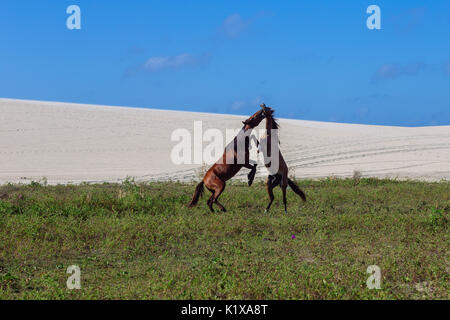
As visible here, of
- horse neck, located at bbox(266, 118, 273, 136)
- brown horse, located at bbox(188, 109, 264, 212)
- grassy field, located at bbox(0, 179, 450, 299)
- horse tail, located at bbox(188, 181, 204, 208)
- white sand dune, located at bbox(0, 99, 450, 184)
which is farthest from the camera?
white sand dune, located at bbox(0, 99, 450, 184)

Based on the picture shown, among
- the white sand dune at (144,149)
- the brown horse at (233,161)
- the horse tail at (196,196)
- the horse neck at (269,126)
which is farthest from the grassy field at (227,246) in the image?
the white sand dune at (144,149)

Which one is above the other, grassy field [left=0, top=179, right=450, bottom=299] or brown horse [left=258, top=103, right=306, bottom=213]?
brown horse [left=258, top=103, right=306, bottom=213]

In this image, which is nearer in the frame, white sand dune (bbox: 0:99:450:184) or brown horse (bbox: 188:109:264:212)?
brown horse (bbox: 188:109:264:212)

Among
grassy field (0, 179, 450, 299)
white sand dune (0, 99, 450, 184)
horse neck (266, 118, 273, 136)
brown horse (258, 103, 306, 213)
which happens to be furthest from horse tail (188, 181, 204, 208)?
white sand dune (0, 99, 450, 184)

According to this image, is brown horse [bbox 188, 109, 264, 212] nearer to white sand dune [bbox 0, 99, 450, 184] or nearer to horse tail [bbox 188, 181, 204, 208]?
horse tail [bbox 188, 181, 204, 208]

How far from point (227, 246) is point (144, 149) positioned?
1868cm

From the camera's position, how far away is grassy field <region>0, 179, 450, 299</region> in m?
5.60

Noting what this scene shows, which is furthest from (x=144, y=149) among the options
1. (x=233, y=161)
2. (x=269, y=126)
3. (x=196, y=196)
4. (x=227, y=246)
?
(x=227, y=246)

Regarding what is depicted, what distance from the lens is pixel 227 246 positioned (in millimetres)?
7727

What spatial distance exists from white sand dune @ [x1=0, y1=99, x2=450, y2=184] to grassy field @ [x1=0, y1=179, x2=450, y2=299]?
461 centimetres

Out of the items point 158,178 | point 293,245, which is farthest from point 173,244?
point 158,178

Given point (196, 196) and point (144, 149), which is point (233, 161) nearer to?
point (196, 196)
